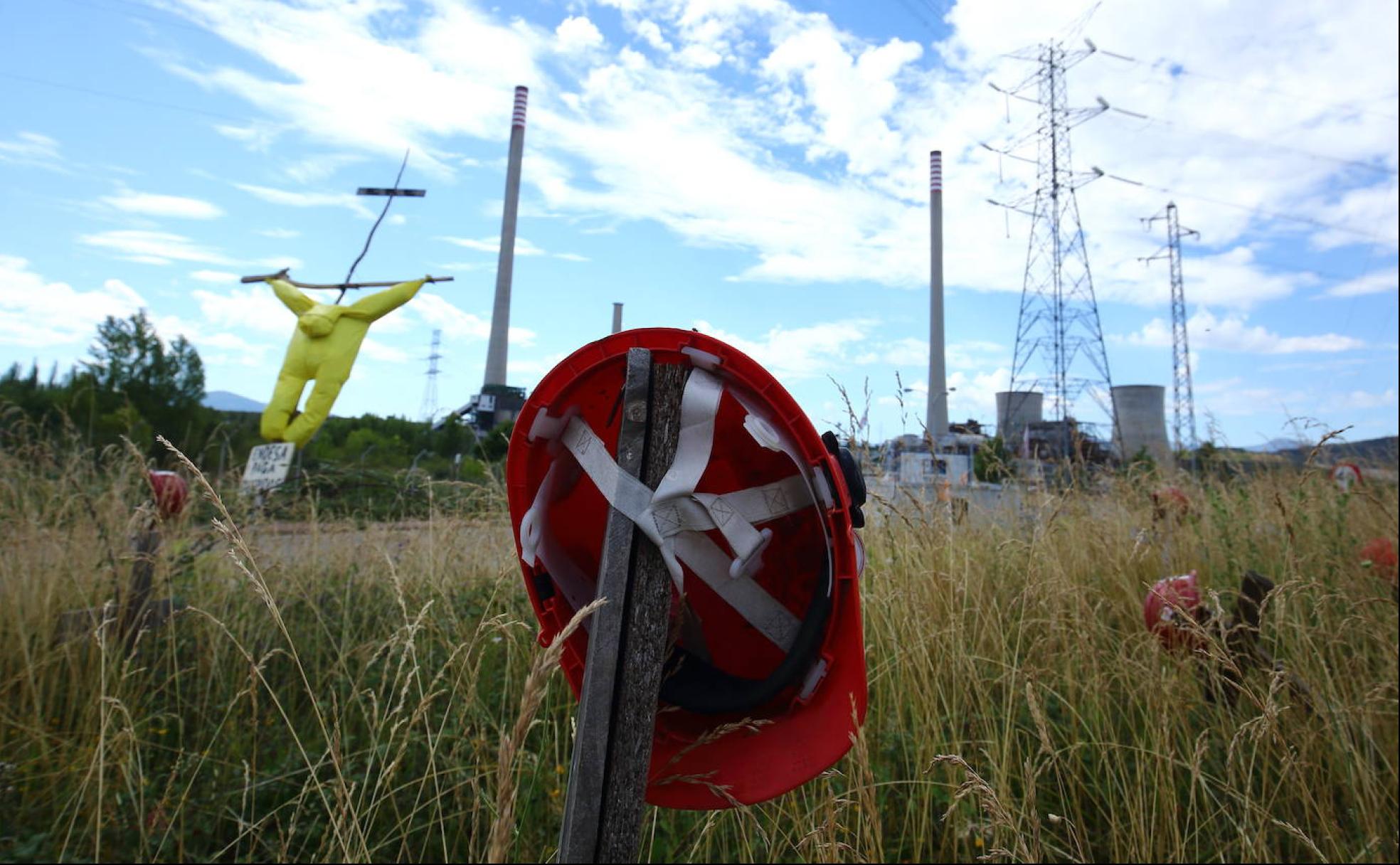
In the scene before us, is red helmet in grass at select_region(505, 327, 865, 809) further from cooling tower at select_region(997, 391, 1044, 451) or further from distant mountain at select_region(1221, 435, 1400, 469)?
cooling tower at select_region(997, 391, 1044, 451)

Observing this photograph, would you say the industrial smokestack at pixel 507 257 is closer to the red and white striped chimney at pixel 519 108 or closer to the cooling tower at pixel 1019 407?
the red and white striped chimney at pixel 519 108

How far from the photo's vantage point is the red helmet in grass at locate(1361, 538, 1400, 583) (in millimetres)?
3941

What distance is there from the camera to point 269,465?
5.87m

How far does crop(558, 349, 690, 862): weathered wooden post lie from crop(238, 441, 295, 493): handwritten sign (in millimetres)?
5308

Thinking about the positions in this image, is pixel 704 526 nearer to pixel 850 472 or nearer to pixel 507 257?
pixel 850 472

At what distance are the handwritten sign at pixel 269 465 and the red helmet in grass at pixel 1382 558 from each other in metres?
6.70

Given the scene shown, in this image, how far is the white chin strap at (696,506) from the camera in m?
1.15

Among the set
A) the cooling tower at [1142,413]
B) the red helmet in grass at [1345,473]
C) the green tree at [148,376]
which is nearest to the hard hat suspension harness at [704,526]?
the red helmet in grass at [1345,473]

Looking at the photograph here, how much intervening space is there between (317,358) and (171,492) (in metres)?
3.85

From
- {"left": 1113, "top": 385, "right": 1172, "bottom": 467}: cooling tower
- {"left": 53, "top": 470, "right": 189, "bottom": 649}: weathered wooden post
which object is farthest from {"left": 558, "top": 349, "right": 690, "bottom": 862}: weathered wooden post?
{"left": 1113, "top": 385, "right": 1172, "bottom": 467}: cooling tower

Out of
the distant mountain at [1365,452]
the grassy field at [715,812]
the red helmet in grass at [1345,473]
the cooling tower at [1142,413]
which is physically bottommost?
the grassy field at [715,812]

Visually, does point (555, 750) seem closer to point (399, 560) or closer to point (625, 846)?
point (625, 846)

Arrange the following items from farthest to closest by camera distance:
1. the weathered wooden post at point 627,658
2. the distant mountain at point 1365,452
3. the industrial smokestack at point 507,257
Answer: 1. the industrial smokestack at point 507,257
2. the distant mountain at point 1365,452
3. the weathered wooden post at point 627,658

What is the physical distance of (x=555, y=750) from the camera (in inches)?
101
